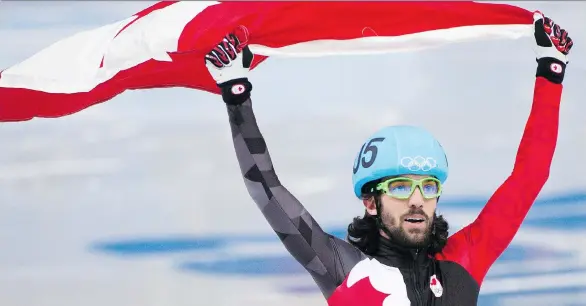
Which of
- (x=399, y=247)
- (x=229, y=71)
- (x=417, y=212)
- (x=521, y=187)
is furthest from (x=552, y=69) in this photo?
(x=229, y=71)

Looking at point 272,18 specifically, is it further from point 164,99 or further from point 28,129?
point 28,129

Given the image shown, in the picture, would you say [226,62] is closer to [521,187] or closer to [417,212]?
[417,212]

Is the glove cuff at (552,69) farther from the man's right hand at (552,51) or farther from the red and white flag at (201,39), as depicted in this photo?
the red and white flag at (201,39)

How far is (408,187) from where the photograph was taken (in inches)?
196

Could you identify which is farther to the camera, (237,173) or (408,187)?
(237,173)

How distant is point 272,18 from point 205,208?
105 cm

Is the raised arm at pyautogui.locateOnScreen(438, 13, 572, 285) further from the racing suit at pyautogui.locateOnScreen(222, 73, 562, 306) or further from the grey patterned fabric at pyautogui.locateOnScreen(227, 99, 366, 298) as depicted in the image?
the grey patterned fabric at pyautogui.locateOnScreen(227, 99, 366, 298)

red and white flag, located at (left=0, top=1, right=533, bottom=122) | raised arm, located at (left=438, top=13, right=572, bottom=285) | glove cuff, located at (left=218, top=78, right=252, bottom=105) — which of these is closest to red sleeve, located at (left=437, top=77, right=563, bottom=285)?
raised arm, located at (left=438, top=13, right=572, bottom=285)

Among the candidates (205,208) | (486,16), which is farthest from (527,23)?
(205,208)

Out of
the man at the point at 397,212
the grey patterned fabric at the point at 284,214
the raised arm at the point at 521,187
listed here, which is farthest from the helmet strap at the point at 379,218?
the raised arm at the point at 521,187

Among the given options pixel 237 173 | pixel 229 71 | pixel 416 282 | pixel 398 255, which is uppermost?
pixel 237 173

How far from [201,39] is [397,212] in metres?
1.05

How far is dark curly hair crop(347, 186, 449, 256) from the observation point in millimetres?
5145

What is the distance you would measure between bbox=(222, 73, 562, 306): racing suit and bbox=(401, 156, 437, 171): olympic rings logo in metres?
0.33
